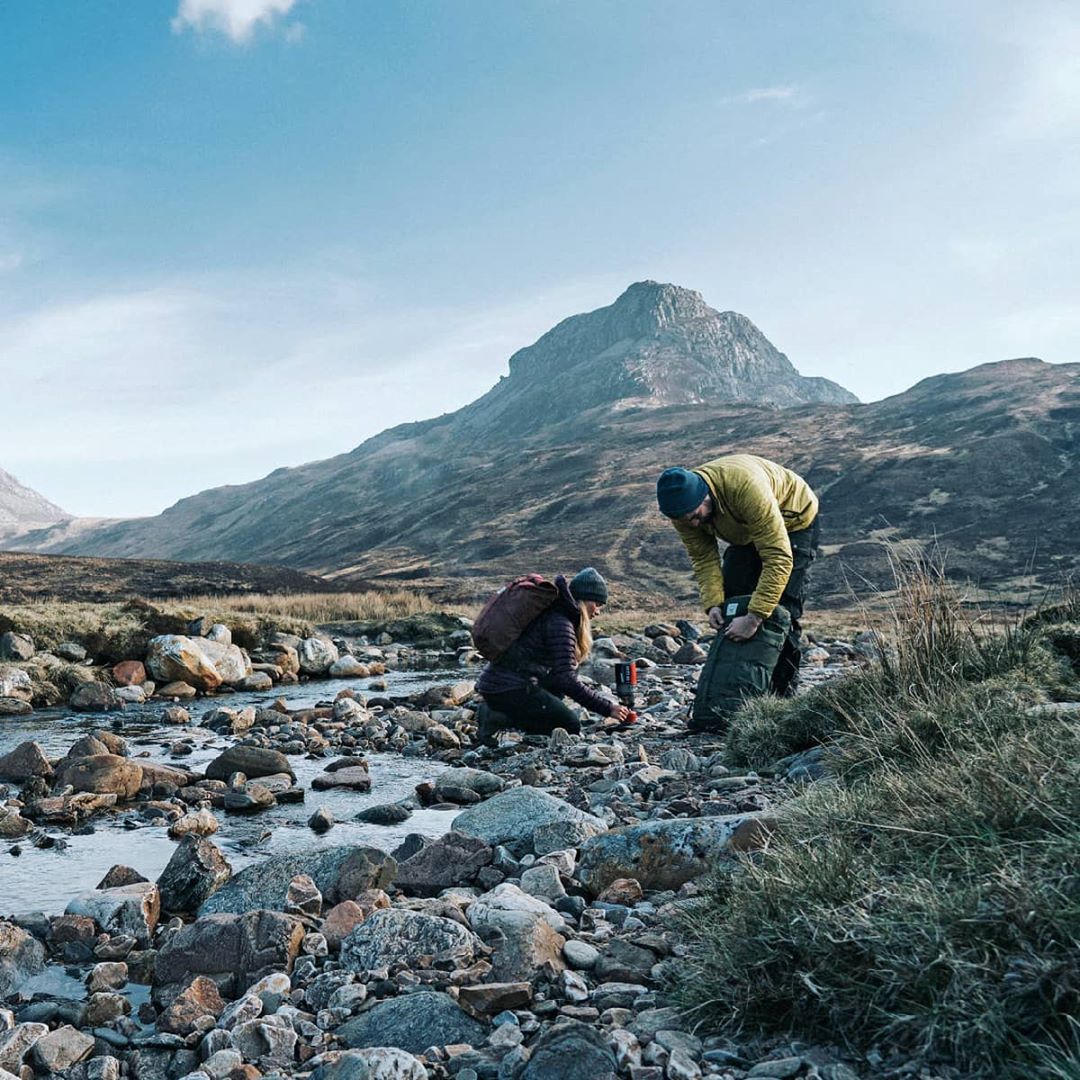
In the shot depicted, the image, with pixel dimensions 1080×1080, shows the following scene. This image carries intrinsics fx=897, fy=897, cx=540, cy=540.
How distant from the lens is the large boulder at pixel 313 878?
4.38 meters

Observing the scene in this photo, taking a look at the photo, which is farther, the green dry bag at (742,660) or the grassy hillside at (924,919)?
the green dry bag at (742,660)

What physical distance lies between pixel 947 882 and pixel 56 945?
151 inches

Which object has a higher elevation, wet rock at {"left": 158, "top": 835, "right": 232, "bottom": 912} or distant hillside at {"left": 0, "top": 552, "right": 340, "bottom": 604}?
distant hillside at {"left": 0, "top": 552, "right": 340, "bottom": 604}

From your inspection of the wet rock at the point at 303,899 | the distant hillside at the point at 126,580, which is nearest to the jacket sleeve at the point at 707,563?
the wet rock at the point at 303,899

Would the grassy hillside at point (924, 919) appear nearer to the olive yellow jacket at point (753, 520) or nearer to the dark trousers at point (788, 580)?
the olive yellow jacket at point (753, 520)

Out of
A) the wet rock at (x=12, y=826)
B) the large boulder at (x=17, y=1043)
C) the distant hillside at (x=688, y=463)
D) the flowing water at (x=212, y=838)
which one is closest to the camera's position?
the large boulder at (x=17, y=1043)

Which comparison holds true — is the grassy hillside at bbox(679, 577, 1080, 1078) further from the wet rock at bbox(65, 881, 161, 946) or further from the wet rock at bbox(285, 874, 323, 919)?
the wet rock at bbox(65, 881, 161, 946)

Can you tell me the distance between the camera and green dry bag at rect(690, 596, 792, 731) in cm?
752

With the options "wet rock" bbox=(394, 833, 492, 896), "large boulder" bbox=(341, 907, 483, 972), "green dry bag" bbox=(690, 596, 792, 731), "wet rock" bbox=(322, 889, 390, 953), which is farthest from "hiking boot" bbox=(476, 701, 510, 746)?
"large boulder" bbox=(341, 907, 483, 972)

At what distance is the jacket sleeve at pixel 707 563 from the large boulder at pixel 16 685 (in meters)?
10.1

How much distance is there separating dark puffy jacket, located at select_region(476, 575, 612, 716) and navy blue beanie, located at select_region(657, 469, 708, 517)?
62.8 inches

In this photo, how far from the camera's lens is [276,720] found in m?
11.2

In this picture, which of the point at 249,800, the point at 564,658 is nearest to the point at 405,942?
the point at 249,800

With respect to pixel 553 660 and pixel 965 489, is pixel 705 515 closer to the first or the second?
pixel 553 660
